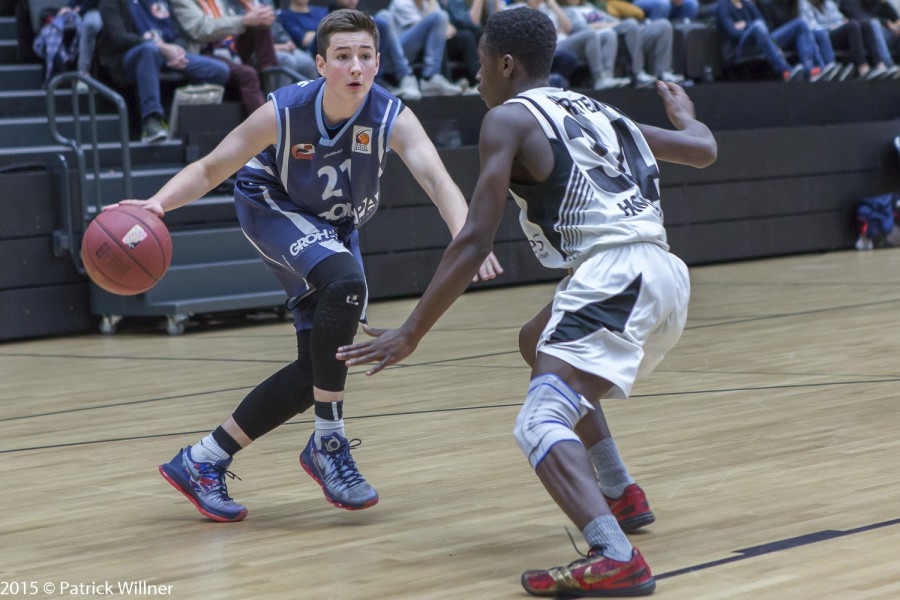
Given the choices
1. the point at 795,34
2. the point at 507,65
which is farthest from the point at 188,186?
the point at 795,34

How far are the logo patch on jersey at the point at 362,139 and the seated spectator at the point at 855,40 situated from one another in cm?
1067

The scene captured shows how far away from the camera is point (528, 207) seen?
10.2ft

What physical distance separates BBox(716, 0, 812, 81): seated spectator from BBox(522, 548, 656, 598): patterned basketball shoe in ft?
35.0

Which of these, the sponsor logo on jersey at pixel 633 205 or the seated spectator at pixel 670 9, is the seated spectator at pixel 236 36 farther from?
the sponsor logo on jersey at pixel 633 205

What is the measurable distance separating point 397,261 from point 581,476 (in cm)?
742

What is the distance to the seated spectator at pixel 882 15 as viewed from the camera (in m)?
13.9

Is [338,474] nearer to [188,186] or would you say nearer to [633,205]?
[188,186]

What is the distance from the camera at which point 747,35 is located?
12742 millimetres

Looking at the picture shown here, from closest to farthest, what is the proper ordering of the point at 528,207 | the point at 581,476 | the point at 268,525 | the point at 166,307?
the point at 581,476 < the point at 528,207 < the point at 268,525 < the point at 166,307

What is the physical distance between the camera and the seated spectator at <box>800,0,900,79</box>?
1355 cm

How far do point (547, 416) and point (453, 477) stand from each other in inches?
49.4

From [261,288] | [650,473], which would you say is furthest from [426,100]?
[650,473]

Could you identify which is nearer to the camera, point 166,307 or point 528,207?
point 528,207

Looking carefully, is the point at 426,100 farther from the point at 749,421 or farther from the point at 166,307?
the point at 749,421
